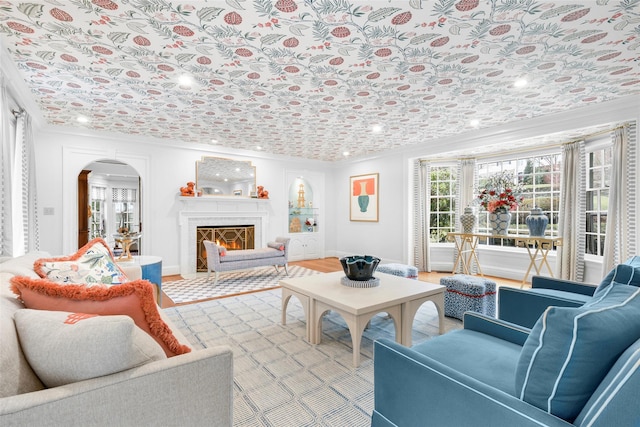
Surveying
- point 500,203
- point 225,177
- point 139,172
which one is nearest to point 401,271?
point 500,203

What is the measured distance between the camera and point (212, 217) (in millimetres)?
5719

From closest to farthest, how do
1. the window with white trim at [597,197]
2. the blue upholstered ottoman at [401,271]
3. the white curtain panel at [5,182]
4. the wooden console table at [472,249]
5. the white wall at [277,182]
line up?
the white curtain panel at [5,182], the blue upholstered ottoman at [401,271], the window with white trim at [597,197], the white wall at [277,182], the wooden console table at [472,249]

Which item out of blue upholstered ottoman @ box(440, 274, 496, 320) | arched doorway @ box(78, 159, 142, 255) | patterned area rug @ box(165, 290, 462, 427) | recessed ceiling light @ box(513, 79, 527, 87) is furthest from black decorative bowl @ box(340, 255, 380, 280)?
arched doorway @ box(78, 159, 142, 255)

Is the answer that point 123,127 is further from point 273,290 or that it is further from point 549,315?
point 549,315

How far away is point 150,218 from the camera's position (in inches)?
202

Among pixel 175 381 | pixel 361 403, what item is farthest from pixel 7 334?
pixel 361 403

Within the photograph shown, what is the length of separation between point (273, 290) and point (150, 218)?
2.65 metres

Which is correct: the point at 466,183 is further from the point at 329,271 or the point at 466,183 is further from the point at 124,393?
the point at 124,393

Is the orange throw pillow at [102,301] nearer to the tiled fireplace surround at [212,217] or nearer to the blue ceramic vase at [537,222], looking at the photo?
the tiled fireplace surround at [212,217]

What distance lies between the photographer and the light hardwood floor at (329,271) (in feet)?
15.0

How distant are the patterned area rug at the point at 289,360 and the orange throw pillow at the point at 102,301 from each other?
85 centimetres

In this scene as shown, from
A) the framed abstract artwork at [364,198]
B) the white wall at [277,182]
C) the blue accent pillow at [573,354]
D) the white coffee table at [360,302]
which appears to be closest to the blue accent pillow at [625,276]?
the blue accent pillow at [573,354]

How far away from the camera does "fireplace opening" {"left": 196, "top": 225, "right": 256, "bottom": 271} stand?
563 centimetres

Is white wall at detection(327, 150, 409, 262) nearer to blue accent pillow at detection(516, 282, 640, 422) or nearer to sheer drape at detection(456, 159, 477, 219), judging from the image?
sheer drape at detection(456, 159, 477, 219)
